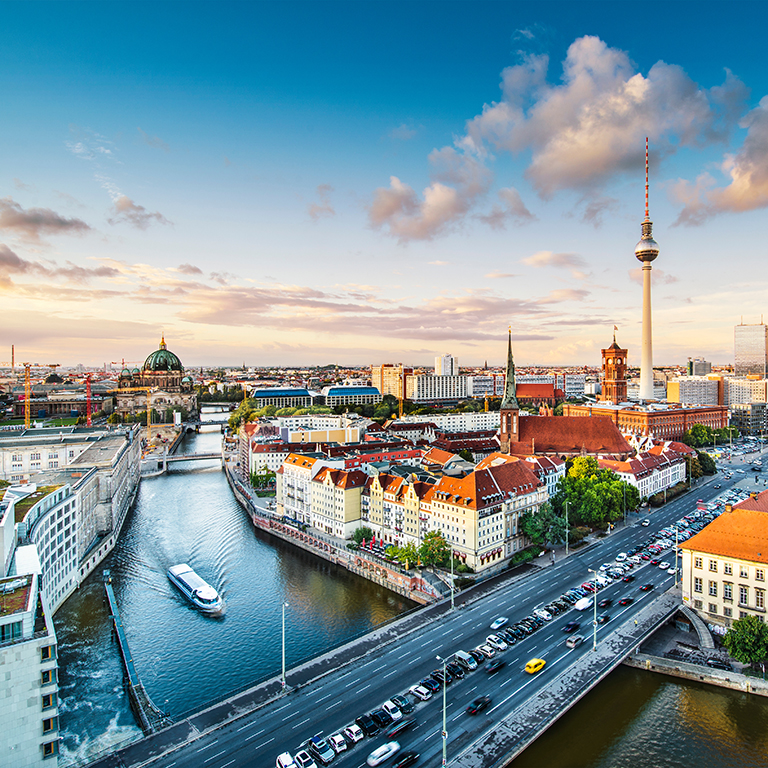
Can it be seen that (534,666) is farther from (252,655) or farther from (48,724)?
(48,724)

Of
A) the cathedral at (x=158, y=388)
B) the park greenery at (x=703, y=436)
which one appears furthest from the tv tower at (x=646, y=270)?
the cathedral at (x=158, y=388)

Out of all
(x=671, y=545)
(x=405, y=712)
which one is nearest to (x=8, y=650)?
(x=405, y=712)

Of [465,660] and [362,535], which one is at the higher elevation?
[362,535]

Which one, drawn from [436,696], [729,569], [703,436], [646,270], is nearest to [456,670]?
[436,696]

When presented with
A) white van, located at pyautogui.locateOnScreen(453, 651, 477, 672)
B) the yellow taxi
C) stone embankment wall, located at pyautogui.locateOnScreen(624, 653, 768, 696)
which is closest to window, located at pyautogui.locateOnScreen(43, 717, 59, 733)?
white van, located at pyautogui.locateOnScreen(453, 651, 477, 672)

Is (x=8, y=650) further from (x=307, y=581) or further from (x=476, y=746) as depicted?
(x=307, y=581)

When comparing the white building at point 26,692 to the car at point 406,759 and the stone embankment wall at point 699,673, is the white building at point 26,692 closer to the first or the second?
the car at point 406,759
